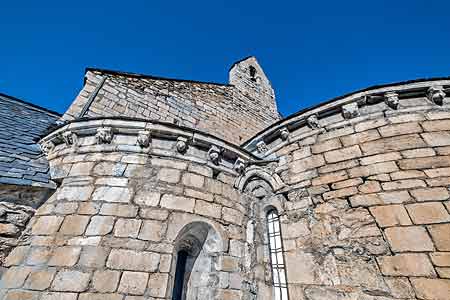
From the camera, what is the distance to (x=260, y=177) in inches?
155

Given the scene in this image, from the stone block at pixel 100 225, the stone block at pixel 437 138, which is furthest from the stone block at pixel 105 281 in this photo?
the stone block at pixel 437 138

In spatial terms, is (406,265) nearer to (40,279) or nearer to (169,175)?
(169,175)

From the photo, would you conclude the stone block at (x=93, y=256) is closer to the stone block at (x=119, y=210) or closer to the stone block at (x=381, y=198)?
the stone block at (x=119, y=210)

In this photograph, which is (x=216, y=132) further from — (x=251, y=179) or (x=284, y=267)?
(x=284, y=267)

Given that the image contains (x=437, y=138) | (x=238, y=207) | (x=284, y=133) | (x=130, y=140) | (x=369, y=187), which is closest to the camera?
(x=369, y=187)

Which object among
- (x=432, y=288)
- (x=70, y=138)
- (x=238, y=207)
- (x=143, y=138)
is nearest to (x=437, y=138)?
(x=432, y=288)

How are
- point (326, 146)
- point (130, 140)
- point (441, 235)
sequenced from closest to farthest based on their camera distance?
1. point (441, 235)
2. point (130, 140)
3. point (326, 146)

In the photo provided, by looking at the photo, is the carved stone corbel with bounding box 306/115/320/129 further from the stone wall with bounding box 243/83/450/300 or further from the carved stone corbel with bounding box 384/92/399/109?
the carved stone corbel with bounding box 384/92/399/109

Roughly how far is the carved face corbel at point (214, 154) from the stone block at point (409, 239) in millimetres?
2480

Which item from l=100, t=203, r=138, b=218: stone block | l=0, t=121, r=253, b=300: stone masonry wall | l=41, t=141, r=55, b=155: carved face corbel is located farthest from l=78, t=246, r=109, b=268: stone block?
l=41, t=141, r=55, b=155: carved face corbel

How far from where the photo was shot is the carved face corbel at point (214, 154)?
3615 mm

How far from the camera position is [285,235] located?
3215 millimetres

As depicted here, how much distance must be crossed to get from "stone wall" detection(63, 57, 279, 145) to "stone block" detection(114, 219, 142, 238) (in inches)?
113

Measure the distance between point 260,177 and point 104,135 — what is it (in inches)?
106
